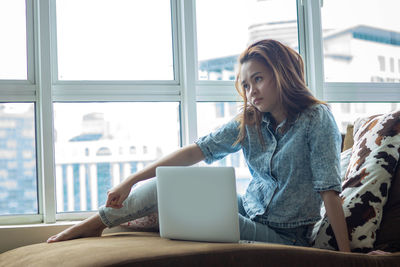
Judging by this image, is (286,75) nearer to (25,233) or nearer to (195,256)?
(195,256)

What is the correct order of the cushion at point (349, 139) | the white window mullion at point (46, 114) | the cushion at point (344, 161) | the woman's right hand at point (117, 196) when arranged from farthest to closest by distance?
the white window mullion at point (46, 114) → the cushion at point (349, 139) → the cushion at point (344, 161) → the woman's right hand at point (117, 196)

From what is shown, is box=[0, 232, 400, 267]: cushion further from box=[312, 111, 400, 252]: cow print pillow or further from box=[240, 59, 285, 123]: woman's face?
box=[240, 59, 285, 123]: woman's face

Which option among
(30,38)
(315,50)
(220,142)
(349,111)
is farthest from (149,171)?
(349,111)

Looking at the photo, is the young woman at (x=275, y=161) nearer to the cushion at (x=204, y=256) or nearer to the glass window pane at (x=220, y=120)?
the cushion at (x=204, y=256)

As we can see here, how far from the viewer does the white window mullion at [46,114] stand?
201 cm

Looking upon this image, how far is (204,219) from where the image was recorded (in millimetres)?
1323

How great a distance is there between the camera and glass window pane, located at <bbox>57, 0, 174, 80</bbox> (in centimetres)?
215

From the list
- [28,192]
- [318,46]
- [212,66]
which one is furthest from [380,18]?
[28,192]

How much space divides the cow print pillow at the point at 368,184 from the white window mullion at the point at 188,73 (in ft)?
2.58

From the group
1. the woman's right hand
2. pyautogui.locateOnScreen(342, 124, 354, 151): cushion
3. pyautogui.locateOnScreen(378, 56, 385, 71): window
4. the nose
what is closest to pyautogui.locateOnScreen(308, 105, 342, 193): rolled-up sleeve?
the nose

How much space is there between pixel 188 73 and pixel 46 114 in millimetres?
666

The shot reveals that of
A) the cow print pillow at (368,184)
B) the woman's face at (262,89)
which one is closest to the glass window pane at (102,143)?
the woman's face at (262,89)

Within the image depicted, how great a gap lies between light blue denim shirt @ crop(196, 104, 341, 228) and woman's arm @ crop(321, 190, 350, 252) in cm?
3

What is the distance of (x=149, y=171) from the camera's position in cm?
163
